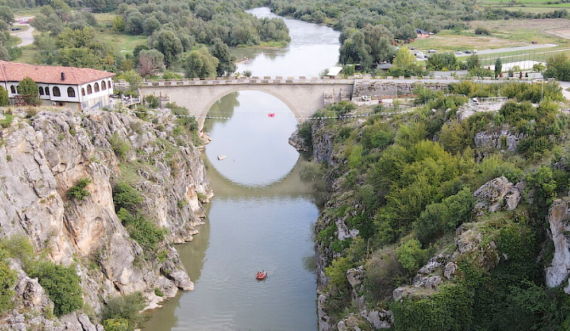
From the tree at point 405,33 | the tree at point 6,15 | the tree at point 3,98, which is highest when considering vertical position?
the tree at point 6,15

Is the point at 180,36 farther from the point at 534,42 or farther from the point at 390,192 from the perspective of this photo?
the point at 390,192

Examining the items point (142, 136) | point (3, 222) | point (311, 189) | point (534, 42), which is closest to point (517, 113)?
point (311, 189)

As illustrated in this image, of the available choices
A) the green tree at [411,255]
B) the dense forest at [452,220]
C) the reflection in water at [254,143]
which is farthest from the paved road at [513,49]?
the green tree at [411,255]

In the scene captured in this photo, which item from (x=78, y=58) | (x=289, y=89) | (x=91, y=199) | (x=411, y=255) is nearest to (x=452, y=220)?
(x=411, y=255)

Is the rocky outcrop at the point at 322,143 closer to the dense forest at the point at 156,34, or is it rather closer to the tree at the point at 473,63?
the dense forest at the point at 156,34

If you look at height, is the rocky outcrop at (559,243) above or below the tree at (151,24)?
below

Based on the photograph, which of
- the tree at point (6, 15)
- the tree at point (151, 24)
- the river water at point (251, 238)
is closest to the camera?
the river water at point (251, 238)

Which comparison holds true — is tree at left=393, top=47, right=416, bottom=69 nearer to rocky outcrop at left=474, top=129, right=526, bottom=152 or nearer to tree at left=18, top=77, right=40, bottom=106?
rocky outcrop at left=474, top=129, right=526, bottom=152
